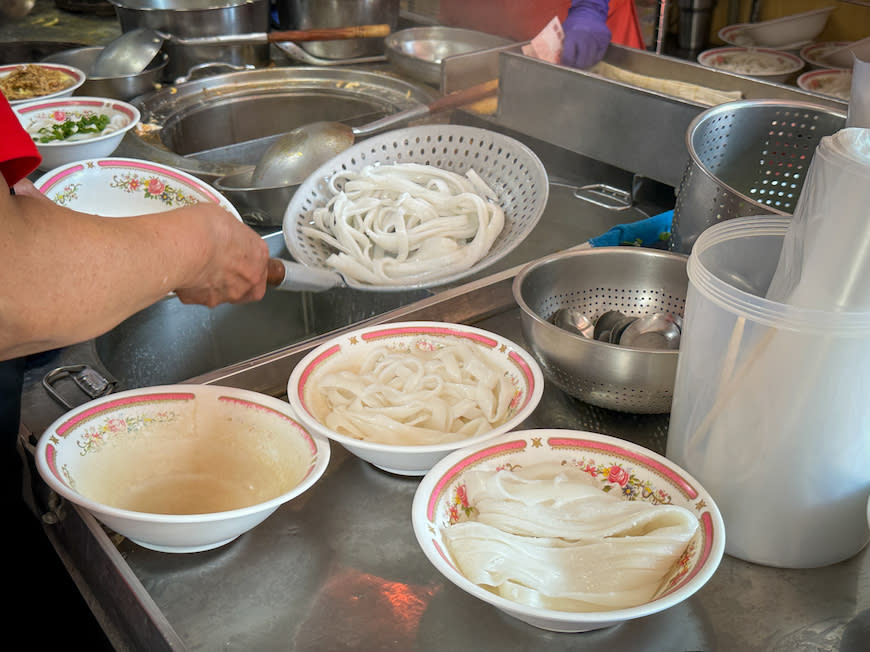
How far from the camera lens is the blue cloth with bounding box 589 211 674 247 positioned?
5.49ft

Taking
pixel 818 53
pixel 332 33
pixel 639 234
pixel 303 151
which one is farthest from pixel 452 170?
pixel 818 53

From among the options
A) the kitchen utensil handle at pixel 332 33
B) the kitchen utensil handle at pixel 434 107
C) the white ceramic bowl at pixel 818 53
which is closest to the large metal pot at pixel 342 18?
the kitchen utensil handle at pixel 332 33

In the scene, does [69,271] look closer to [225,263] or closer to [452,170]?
[225,263]

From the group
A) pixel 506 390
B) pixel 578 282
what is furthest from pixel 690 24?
pixel 506 390

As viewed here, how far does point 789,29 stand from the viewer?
4156mm

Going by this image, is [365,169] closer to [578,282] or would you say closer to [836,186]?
[578,282]

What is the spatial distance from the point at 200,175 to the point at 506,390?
1.48 metres

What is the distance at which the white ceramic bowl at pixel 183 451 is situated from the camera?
3.61 ft

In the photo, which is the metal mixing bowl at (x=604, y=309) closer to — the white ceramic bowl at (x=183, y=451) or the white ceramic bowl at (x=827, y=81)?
the white ceramic bowl at (x=183, y=451)

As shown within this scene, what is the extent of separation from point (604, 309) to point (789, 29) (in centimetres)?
348

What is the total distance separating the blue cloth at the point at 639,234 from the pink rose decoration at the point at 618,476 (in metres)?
0.70

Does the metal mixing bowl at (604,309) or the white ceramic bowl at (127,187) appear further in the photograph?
the white ceramic bowl at (127,187)

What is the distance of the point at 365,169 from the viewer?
6.44 ft

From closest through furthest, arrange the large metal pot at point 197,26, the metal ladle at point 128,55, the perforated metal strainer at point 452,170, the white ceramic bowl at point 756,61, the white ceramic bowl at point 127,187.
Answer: the perforated metal strainer at point 452,170, the white ceramic bowl at point 127,187, the metal ladle at point 128,55, the large metal pot at point 197,26, the white ceramic bowl at point 756,61
